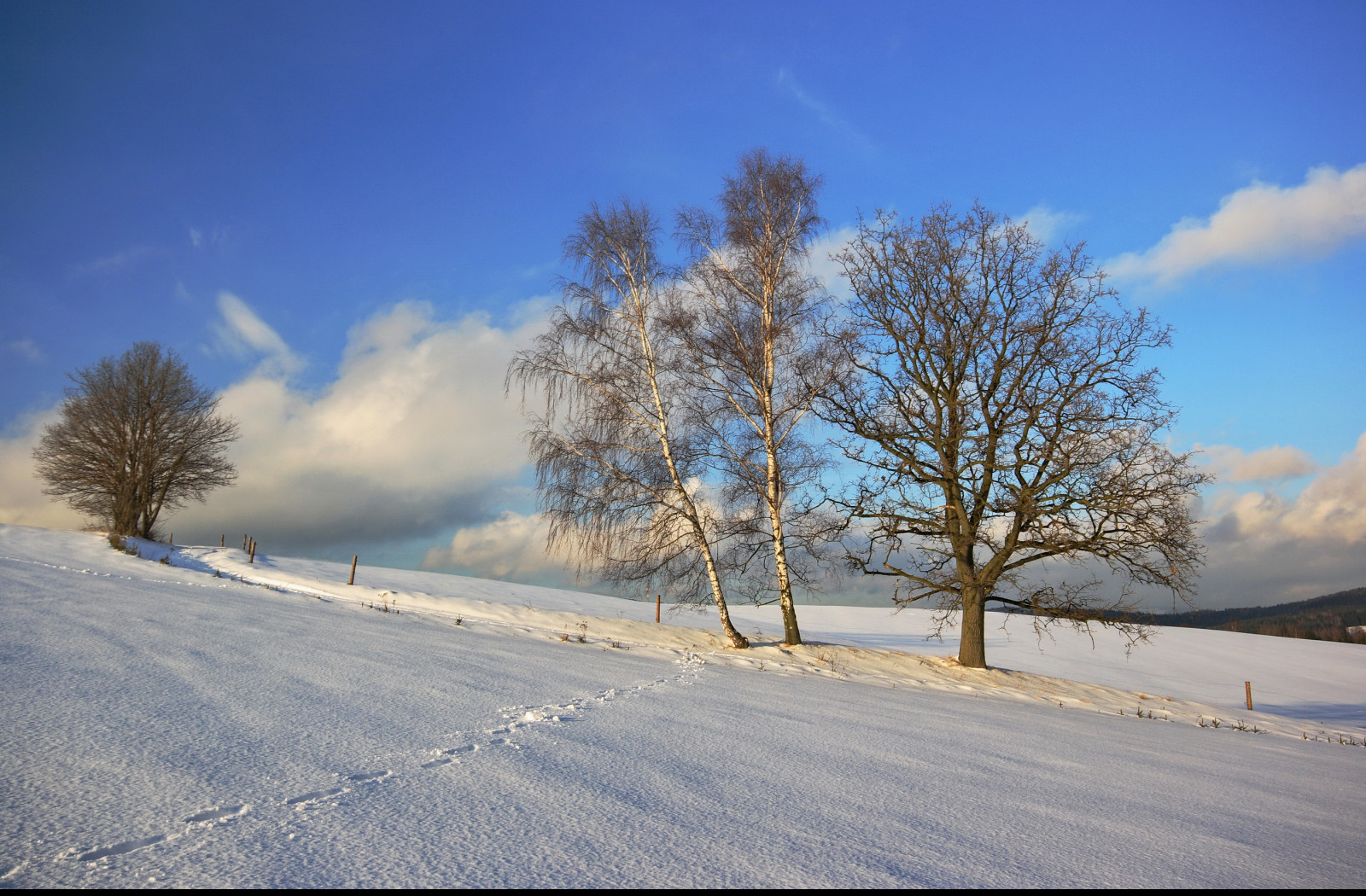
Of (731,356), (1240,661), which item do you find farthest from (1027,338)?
(1240,661)

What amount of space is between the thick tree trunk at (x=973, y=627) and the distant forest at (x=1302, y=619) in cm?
2852

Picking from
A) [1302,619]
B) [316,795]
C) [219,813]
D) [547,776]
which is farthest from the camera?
[1302,619]

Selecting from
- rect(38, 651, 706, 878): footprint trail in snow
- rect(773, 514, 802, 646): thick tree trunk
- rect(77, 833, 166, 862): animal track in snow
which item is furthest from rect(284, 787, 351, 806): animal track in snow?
rect(773, 514, 802, 646): thick tree trunk

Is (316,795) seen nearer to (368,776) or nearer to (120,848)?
(368,776)

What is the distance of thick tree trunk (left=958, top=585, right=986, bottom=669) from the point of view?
1356cm

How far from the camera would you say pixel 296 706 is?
453 cm

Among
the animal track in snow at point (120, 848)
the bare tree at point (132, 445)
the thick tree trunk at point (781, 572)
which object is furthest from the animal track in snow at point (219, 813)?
the bare tree at point (132, 445)

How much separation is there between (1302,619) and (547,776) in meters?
68.7

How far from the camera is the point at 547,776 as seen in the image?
3637mm

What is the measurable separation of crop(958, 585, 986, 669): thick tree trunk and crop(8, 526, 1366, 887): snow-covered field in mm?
4548

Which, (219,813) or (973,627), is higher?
(973,627)

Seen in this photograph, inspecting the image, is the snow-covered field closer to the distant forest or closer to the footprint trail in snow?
the footprint trail in snow

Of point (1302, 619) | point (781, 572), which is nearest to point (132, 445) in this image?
point (781, 572)

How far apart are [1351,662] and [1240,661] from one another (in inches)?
254
